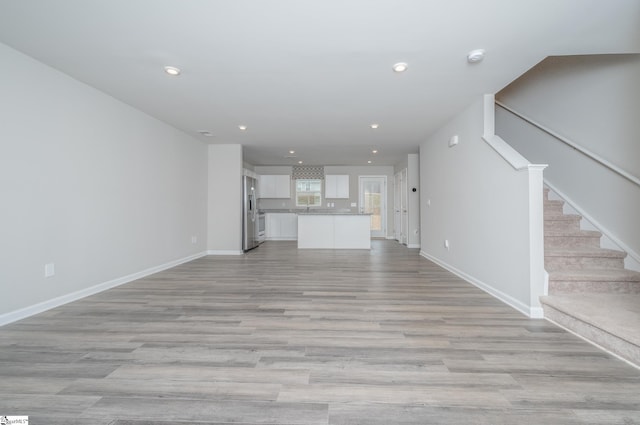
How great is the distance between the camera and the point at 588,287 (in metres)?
2.51

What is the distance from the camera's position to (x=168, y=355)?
1791 mm

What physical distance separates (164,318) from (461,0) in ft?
11.1

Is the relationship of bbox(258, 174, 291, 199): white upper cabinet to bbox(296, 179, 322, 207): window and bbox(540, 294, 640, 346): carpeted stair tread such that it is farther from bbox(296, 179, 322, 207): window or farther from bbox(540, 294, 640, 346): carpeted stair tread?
bbox(540, 294, 640, 346): carpeted stair tread

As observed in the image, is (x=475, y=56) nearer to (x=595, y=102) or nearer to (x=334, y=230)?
(x=595, y=102)

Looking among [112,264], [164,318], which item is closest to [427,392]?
[164,318]

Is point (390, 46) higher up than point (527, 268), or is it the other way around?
point (390, 46)

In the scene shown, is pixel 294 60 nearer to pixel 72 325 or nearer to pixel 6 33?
pixel 6 33

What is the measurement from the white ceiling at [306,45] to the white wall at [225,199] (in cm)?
210

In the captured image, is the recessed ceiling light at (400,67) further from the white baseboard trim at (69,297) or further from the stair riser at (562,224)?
the white baseboard trim at (69,297)

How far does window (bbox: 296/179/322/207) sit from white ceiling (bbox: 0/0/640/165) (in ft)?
16.8

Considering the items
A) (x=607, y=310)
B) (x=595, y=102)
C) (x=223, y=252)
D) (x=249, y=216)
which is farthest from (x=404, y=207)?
(x=607, y=310)

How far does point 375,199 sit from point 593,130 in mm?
5996

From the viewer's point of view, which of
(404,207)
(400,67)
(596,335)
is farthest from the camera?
(404,207)

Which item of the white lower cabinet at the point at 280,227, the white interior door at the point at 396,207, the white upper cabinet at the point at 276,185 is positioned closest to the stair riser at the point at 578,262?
the white interior door at the point at 396,207
